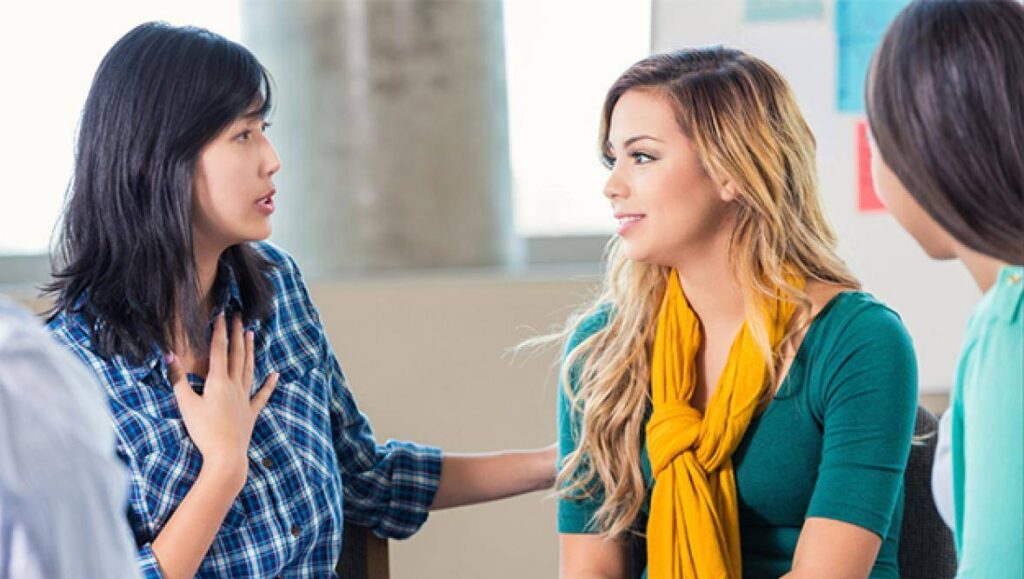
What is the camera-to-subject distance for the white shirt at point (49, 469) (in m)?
0.73

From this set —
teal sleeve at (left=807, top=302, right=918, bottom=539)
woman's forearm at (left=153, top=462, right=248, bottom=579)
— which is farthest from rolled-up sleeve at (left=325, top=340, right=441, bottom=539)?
teal sleeve at (left=807, top=302, right=918, bottom=539)

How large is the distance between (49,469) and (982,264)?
870 mm

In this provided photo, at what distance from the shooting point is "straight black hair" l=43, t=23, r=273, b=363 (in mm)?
1587

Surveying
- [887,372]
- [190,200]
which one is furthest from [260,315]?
[887,372]

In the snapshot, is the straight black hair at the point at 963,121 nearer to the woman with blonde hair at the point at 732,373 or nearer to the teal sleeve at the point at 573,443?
the woman with blonde hair at the point at 732,373

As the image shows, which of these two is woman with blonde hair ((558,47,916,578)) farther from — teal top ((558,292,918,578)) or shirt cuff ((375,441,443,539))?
shirt cuff ((375,441,443,539))

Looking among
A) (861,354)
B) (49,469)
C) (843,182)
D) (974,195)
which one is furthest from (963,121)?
(843,182)

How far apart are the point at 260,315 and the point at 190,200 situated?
0.23 m

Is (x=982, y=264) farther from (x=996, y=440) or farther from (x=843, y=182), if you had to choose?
(x=843, y=182)

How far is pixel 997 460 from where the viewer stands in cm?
106

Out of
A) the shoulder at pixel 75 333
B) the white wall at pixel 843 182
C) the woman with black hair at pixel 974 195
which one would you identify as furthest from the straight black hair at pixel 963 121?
the white wall at pixel 843 182

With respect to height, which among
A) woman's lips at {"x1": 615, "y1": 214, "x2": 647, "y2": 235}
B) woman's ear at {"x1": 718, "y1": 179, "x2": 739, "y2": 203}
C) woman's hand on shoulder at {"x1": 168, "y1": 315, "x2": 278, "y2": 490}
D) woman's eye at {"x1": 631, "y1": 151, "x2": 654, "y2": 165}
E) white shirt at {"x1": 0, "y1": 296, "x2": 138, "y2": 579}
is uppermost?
white shirt at {"x1": 0, "y1": 296, "x2": 138, "y2": 579}

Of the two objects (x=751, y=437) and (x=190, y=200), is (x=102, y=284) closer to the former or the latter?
(x=190, y=200)

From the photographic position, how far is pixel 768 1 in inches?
106
